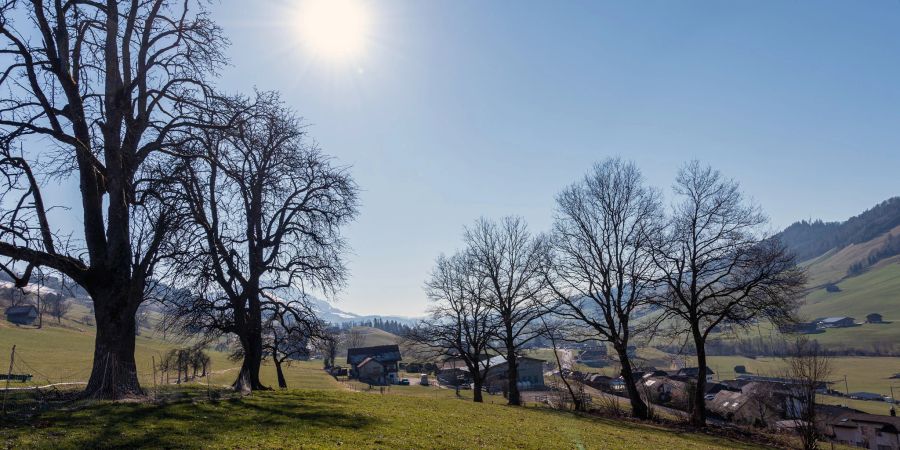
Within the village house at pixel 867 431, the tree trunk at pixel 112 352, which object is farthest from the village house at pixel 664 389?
the tree trunk at pixel 112 352

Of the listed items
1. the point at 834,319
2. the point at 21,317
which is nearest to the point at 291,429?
the point at 21,317

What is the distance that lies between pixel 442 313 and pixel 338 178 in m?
19.1

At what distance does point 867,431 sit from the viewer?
180 ft

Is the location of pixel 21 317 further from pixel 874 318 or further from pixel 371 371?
pixel 874 318

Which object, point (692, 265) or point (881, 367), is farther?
point (881, 367)

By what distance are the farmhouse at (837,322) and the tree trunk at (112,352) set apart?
239 metres

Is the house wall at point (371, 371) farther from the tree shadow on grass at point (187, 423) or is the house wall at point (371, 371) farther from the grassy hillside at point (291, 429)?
the tree shadow on grass at point (187, 423)

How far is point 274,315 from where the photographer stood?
2481cm

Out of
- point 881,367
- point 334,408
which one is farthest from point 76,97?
point 881,367

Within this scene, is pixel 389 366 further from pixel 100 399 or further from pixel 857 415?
pixel 100 399

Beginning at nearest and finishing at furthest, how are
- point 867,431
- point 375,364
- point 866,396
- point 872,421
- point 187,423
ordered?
point 187,423
point 872,421
point 867,431
point 866,396
point 375,364

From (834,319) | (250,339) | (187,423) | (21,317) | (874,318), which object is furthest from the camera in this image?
(834,319)

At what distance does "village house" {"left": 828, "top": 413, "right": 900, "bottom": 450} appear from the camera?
52.2 metres

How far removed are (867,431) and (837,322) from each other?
171 metres
